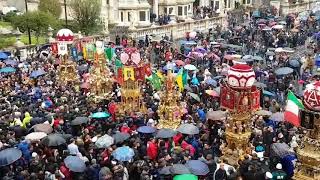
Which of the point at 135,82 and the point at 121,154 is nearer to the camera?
the point at 121,154

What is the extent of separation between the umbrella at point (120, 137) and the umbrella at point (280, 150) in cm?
457

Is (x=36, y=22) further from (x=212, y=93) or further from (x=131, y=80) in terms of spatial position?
(x=212, y=93)

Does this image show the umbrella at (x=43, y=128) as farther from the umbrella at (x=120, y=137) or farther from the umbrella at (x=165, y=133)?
the umbrella at (x=165, y=133)

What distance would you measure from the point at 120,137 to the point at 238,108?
3827 millimetres

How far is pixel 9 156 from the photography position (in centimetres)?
1532

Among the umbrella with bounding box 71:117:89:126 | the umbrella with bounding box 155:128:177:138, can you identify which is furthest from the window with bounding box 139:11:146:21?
the umbrella with bounding box 155:128:177:138

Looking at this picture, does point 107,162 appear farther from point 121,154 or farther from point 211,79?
point 211,79

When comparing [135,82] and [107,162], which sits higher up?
[135,82]

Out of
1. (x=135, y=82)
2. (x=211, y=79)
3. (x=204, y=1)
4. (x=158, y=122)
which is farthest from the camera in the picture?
(x=204, y=1)

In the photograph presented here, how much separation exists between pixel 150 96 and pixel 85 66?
660 cm

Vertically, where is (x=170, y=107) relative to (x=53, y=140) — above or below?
above

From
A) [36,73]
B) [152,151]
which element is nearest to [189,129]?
[152,151]

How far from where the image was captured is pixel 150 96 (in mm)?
23703

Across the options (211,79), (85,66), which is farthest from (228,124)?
(85,66)
